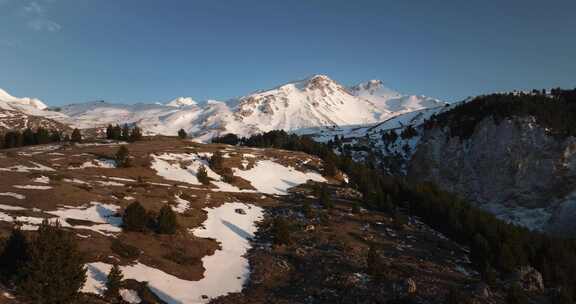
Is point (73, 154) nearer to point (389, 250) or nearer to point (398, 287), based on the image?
point (389, 250)

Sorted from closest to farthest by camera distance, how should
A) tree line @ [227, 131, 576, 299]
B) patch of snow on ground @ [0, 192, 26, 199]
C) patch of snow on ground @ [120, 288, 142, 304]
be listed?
patch of snow on ground @ [120, 288, 142, 304], patch of snow on ground @ [0, 192, 26, 199], tree line @ [227, 131, 576, 299]

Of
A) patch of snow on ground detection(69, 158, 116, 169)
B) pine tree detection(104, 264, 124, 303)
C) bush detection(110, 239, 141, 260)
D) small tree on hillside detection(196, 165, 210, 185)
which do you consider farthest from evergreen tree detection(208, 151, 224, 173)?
pine tree detection(104, 264, 124, 303)

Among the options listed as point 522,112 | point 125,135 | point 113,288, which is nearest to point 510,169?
point 522,112

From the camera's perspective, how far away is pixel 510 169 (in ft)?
377

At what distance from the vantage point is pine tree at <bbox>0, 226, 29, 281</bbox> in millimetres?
22438

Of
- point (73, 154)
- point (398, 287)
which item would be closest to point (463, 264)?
point (398, 287)

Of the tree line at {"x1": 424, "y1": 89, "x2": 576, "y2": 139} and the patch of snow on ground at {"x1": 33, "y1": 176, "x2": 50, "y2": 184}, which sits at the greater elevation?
the tree line at {"x1": 424, "y1": 89, "x2": 576, "y2": 139}

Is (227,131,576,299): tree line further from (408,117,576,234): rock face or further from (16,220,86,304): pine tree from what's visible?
(408,117,576,234): rock face

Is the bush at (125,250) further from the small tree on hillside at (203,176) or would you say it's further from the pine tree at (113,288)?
the small tree on hillside at (203,176)

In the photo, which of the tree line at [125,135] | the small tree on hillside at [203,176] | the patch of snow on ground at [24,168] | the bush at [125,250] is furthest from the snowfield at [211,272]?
the tree line at [125,135]

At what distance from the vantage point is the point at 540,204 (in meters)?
105

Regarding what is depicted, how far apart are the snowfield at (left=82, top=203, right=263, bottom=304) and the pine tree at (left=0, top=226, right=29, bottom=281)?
12.3 ft

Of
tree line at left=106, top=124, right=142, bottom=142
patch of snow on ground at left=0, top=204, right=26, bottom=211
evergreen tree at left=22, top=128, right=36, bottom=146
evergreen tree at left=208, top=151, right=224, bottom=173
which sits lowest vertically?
patch of snow on ground at left=0, top=204, right=26, bottom=211

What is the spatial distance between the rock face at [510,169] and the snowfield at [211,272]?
7529 centimetres
